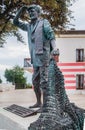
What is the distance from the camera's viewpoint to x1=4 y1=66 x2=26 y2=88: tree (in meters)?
57.6

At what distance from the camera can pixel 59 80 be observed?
7.38 metres

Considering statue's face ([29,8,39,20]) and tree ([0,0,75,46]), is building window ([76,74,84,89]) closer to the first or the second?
tree ([0,0,75,46])

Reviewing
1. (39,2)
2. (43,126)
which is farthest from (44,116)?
(39,2)

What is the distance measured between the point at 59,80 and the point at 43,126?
2.38 ft

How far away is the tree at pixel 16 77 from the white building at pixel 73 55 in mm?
14142

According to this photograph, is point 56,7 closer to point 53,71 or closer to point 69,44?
point 53,71

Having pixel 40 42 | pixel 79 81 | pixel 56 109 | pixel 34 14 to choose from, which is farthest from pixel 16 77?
pixel 56 109

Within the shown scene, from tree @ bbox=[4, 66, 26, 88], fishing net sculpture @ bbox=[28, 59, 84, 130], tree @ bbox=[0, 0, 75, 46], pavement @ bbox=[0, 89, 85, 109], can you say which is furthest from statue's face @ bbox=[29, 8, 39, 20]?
tree @ bbox=[4, 66, 26, 88]

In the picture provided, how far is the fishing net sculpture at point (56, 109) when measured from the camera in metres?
7.16

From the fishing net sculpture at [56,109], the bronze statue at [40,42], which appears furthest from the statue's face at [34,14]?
the fishing net sculpture at [56,109]

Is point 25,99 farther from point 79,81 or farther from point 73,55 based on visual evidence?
point 73,55

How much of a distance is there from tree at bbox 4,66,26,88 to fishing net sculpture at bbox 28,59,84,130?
49.3m

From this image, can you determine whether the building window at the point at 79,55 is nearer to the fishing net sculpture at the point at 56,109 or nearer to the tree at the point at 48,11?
the tree at the point at 48,11

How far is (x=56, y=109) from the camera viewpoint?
23.8ft
